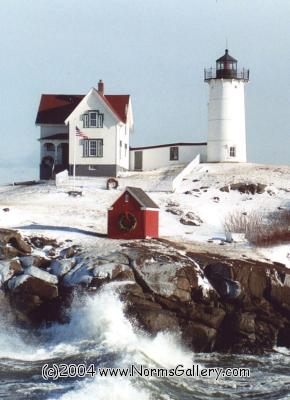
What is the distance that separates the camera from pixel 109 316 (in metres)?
33.0

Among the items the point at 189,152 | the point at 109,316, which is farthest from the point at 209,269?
the point at 189,152

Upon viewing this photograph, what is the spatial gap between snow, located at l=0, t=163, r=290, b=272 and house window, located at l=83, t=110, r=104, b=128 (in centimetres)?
407

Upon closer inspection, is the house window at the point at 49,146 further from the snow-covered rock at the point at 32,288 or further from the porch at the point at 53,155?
the snow-covered rock at the point at 32,288

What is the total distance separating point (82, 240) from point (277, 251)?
907cm

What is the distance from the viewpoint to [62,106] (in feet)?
220

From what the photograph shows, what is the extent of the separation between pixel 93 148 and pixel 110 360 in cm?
3563

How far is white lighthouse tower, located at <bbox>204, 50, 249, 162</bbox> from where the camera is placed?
215 ft

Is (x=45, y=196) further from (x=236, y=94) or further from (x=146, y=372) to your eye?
(x=146, y=372)

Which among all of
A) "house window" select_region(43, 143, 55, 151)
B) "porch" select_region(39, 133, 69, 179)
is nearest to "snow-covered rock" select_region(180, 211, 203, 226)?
"porch" select_region(39, 133, 69, 179)

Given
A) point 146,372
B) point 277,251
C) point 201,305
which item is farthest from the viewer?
point 277,251

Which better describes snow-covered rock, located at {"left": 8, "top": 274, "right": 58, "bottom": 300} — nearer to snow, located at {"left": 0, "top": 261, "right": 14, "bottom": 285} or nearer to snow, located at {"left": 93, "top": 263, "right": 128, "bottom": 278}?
snow, located at {"left": 0, "top": 261, "right": 14, "bottom": 285}

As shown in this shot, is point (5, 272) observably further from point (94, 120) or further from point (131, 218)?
point (94, 120)

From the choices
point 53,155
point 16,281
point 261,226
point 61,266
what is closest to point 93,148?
point 53,155

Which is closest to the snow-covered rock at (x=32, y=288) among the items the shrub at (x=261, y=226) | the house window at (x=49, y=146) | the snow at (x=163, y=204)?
the snow at (x=163, y=204)
